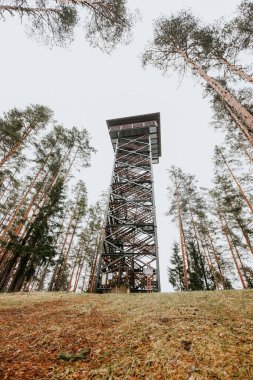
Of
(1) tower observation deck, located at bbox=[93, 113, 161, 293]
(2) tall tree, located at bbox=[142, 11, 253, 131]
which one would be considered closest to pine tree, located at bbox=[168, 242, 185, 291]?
(1) tower observation deck, located at bbox=[93, 113, 161, 293]

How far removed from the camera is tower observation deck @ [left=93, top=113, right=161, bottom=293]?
8.55 m

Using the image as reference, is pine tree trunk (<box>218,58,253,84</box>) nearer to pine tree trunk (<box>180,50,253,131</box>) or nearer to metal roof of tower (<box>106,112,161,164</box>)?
pine tree trunk (<box>180,50,253,131</box>)

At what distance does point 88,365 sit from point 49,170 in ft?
47.6

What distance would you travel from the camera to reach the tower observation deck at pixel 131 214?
28.1 ft

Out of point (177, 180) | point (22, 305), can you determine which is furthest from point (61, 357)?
point (177, 180)

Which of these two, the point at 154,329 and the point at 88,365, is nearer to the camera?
the point at 88,365

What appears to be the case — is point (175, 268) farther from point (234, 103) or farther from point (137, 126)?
point (234, 103)

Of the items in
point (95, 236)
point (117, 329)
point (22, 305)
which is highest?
point (95, 236)

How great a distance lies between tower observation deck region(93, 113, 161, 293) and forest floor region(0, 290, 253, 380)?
4.80m

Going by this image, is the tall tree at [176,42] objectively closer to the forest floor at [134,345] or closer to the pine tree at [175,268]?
the forest floor at [134,345]

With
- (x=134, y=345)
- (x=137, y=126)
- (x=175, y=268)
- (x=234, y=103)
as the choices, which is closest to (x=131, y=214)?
(x=137, y=126)

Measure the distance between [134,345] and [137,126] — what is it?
50.4 feet

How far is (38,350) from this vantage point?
2.38 m

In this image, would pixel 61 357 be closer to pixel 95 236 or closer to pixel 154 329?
pixel 154 329
